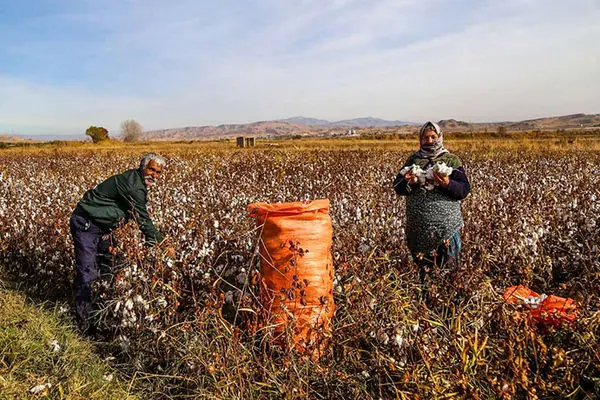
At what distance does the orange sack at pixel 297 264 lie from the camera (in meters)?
2.94

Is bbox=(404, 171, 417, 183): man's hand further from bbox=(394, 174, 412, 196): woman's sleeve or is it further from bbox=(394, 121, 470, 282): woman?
bbox=(394, 174, 412, 196): woman's sleeve

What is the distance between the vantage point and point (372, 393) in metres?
2.37

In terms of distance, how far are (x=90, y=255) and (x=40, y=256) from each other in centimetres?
158

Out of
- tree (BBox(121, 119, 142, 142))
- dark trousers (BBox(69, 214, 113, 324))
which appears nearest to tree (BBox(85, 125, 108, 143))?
tree (BBox(121, 119, 142, 142))

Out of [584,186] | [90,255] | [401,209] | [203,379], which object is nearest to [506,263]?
[401,209]

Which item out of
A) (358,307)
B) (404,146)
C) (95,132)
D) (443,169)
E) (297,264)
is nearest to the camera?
(358,307)

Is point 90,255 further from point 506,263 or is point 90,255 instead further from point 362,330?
point 506,263

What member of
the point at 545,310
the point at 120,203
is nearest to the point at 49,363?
the point at 120,203

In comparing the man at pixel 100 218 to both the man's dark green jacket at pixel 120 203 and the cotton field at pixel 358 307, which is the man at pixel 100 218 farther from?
the cotton field at pixel 358 307

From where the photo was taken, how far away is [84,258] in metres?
4.04

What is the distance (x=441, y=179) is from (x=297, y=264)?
1214 millimetres

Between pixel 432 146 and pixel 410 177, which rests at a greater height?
pixel 432 146

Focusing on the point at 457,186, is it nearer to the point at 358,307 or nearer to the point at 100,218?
the point at 358,307

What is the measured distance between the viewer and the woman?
3.41 m
